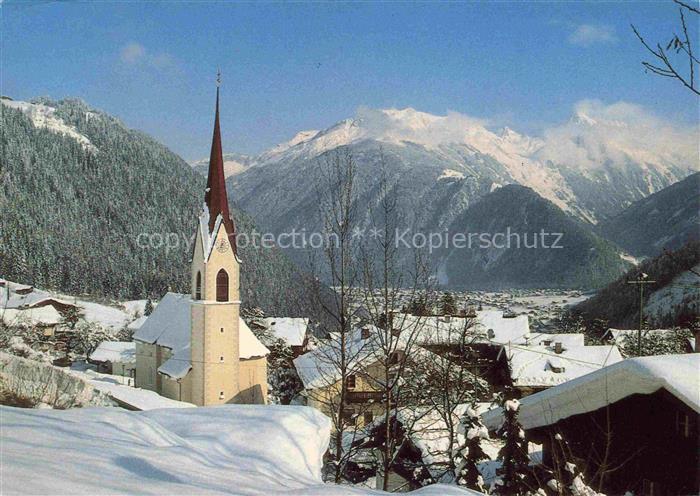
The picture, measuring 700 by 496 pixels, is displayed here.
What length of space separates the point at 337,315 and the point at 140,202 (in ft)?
190

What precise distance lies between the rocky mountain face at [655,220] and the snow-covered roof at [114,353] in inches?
2468

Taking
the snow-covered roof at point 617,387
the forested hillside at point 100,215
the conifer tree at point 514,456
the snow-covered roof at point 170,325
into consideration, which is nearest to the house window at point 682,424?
the snow-covered roof at point 617,387

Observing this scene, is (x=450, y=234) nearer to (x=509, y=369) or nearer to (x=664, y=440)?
(x=509, y=369)

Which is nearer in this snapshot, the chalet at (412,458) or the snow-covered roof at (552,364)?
the chalet at (412,458)

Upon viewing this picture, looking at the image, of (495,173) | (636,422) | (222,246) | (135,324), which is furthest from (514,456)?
(495,173)

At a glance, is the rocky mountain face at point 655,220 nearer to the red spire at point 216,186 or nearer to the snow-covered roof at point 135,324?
the snow-covered roof at point 135,324

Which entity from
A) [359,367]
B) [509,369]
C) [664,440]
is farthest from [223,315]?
[664,440]

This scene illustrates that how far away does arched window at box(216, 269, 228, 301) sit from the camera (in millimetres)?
19750

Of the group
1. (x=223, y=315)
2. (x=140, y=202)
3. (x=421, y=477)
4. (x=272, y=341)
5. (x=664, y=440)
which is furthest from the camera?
(x=140, y=202)

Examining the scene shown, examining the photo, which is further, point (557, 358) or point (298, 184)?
point (298, 184)

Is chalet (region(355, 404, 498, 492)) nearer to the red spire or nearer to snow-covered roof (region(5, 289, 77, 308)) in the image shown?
the red spire

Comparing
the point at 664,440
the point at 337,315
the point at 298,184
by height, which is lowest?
the point at 664,440

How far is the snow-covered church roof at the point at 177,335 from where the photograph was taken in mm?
21078

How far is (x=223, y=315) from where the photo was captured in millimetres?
19953
